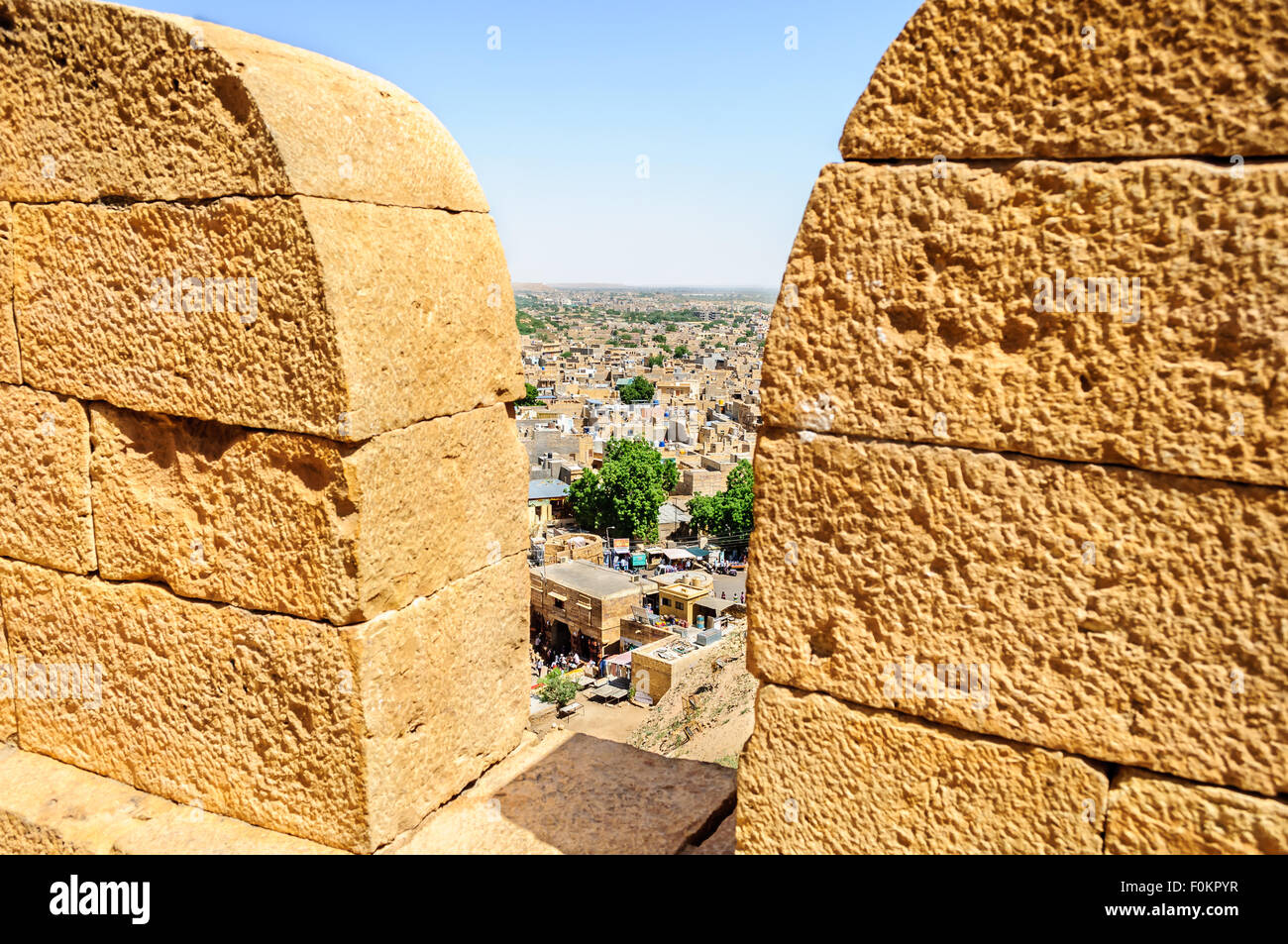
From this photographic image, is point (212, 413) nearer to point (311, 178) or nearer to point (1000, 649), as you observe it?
point (311, 178)

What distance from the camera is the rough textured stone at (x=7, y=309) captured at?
2.58 meters

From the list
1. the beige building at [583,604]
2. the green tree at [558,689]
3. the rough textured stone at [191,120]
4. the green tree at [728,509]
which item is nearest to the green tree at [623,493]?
the green tree at [728,509]

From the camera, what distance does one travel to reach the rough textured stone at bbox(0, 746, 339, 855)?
237 centimetres

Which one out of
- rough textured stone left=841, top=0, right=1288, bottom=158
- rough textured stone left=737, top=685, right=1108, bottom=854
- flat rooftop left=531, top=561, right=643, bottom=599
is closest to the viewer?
rough textured stone left=841, top=0, right=1288, bottom=158

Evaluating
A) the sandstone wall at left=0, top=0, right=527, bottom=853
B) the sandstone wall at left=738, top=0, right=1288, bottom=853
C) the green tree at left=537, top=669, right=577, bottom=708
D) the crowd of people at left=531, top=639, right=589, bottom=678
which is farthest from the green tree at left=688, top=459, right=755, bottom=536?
the sandstone wall at left=738, top=0, right=1288, bottom=853

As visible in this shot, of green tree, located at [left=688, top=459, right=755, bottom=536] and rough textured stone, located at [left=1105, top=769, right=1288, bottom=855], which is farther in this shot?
green tree, located at [left=688, top=459, right=755, bottom=536]

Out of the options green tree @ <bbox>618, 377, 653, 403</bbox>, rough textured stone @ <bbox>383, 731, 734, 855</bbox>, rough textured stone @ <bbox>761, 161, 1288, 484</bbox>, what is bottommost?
green tree @ <bbox>618, 377, 653, 403</bbox>

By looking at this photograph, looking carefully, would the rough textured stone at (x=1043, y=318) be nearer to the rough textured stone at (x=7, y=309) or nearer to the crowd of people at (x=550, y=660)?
the rough textured stone at (x=7, y=309)

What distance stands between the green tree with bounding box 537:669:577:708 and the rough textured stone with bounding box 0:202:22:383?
16.8 metres

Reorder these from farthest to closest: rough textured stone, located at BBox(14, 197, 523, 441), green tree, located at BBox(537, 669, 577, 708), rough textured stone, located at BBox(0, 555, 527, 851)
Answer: green tree, located at BBox(537, 669, 577, 708), rough textured stone, located at BBox(0, 555, 527, 851), rough textured stone, located at BBox(14, 197, 523, 441)

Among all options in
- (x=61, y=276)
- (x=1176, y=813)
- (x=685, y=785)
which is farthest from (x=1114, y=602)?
(x=61, y=276)

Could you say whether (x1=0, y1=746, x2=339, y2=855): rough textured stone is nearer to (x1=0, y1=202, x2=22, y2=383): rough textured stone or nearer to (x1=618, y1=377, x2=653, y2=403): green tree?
(x1=0, y1=202, x2=22, y2=383): rough textured stone

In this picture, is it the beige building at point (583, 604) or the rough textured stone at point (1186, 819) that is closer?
the rough textured stone at point (1186, 819)

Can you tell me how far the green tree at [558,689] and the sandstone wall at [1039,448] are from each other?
17.6m
